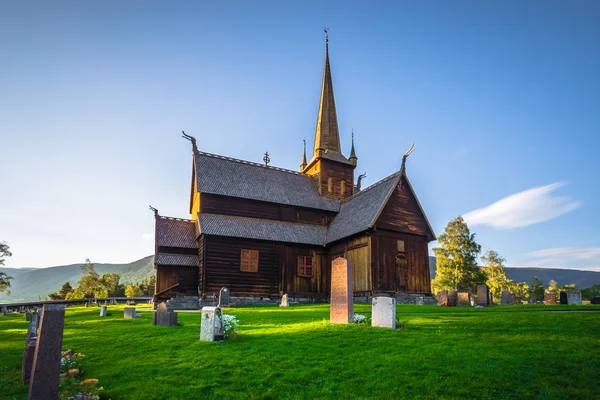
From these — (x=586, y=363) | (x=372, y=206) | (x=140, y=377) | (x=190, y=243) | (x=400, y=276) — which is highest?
(x=372, y=206)

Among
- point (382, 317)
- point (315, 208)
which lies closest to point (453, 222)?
point (315, 208)

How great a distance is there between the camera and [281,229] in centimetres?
3089

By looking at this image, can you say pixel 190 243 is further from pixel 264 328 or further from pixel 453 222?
pixel 453 222

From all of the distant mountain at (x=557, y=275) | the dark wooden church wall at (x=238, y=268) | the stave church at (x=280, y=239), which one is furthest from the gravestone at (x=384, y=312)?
the distant mountain at (x=557, y=275)

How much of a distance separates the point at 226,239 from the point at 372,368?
21509 millimetres

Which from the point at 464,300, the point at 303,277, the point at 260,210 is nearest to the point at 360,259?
the point at 303,277

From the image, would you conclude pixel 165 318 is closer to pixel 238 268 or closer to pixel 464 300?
pixel 238 268

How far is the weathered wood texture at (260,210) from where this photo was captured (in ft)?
98.6

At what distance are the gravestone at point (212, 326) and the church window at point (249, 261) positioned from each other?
17.8 metres

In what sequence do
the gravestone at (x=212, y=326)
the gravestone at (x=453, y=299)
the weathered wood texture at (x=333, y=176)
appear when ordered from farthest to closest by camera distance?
the weathered wood texture at (x=333, y=176)
the gravestone at (x=453, y=299)
the gravestone at (x=212, y=326)

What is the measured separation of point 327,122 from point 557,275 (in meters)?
131

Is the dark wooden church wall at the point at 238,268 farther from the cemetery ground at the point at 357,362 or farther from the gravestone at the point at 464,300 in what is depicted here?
the cemetery ground at the point at 357,362

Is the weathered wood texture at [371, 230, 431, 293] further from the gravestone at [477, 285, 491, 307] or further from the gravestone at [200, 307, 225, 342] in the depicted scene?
the gravestone at [200, 307, 225, 342]

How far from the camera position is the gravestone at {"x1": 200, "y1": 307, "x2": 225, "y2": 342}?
1061 cm
